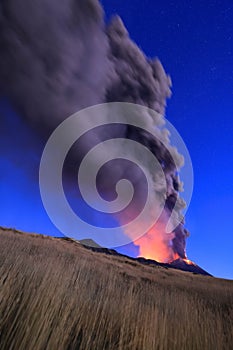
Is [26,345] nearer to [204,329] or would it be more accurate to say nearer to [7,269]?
[7,269]

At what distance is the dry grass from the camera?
4.49 m

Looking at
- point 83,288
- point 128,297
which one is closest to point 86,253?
point 83,288

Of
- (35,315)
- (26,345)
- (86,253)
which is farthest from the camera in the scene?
(86,253)

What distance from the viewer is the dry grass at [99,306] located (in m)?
4.49

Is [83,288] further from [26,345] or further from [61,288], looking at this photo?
[26,345]

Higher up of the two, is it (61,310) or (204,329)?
(204,329)

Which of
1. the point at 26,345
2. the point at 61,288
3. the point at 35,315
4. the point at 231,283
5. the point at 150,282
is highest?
the point at 231,283

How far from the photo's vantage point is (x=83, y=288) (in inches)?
206

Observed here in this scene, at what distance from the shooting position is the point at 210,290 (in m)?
5.56

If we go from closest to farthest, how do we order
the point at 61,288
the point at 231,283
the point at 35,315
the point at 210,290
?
the point at 35,315, the point at 61,288, the point at 210,290, the point at 231,283

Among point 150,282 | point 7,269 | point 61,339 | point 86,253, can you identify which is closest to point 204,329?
point 150,282

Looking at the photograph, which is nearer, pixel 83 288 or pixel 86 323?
pixel 86 323

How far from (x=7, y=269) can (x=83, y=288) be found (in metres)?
1.64

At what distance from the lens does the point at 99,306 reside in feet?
16.4
